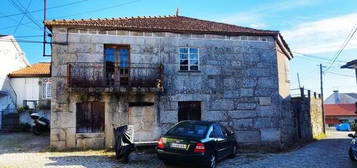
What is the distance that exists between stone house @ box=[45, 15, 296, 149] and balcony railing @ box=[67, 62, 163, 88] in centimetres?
4

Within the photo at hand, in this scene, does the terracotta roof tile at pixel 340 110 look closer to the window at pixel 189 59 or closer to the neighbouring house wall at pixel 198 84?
the neighbouring house wall at pixel 198 84

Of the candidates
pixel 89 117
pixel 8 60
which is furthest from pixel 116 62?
pixel 8 60

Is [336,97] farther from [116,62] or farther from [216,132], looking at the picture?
[216,132]

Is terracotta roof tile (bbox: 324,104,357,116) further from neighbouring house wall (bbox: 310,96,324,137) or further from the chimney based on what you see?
neighbouring house wall (bbox: 310,96,324,137)

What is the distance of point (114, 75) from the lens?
1351cm

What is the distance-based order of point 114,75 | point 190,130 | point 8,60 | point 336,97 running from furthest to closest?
point 336,97 < point 8,60 < point 114,75 < point 190,130

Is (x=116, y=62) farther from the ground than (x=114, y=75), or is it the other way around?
(x=116, y=62)

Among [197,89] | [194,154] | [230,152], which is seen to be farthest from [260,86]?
[194,154]

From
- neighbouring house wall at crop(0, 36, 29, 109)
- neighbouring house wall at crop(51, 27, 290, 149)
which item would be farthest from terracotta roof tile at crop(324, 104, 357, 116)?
neighbouring house wall at crop(0, 36, 29, 109)

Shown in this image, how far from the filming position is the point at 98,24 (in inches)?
526

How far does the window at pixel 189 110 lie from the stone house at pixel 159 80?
1.8 inches

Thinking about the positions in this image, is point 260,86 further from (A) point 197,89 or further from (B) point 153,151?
(B) point 153,151

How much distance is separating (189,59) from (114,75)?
3.41 m

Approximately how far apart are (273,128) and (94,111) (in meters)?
8.09
